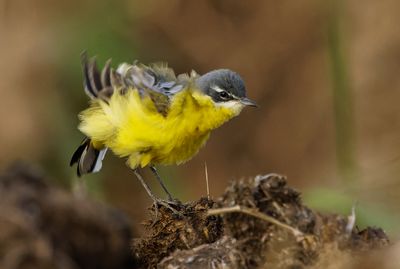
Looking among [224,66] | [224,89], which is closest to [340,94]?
[224,89]

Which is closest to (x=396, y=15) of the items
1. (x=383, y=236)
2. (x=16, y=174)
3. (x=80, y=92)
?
(x=80, y=92)

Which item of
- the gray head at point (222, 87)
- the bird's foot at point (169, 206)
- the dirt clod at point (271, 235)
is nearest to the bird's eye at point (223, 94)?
the gray head at point (222, 87)

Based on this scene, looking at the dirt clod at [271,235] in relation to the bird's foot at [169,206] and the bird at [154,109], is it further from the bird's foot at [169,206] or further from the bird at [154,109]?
the bird at [154,109]

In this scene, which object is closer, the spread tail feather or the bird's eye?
the bird's eye

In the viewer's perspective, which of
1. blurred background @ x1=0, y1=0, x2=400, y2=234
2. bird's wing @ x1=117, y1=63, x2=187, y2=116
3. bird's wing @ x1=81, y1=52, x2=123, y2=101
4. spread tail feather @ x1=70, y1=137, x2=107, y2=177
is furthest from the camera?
blurred background @ x1=0, y1=0, x2=400, y2=234

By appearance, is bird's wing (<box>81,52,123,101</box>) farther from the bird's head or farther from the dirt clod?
the dirt clod

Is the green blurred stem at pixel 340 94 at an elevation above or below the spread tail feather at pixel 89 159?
below

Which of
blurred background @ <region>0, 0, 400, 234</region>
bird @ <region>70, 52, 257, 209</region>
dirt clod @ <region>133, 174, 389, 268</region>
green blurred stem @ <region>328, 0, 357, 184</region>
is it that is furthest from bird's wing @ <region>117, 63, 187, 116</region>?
dirt clod @ <region>133, 174, 389, 268</region>

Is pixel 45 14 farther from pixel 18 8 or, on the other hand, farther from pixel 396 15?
pixel 396 15
